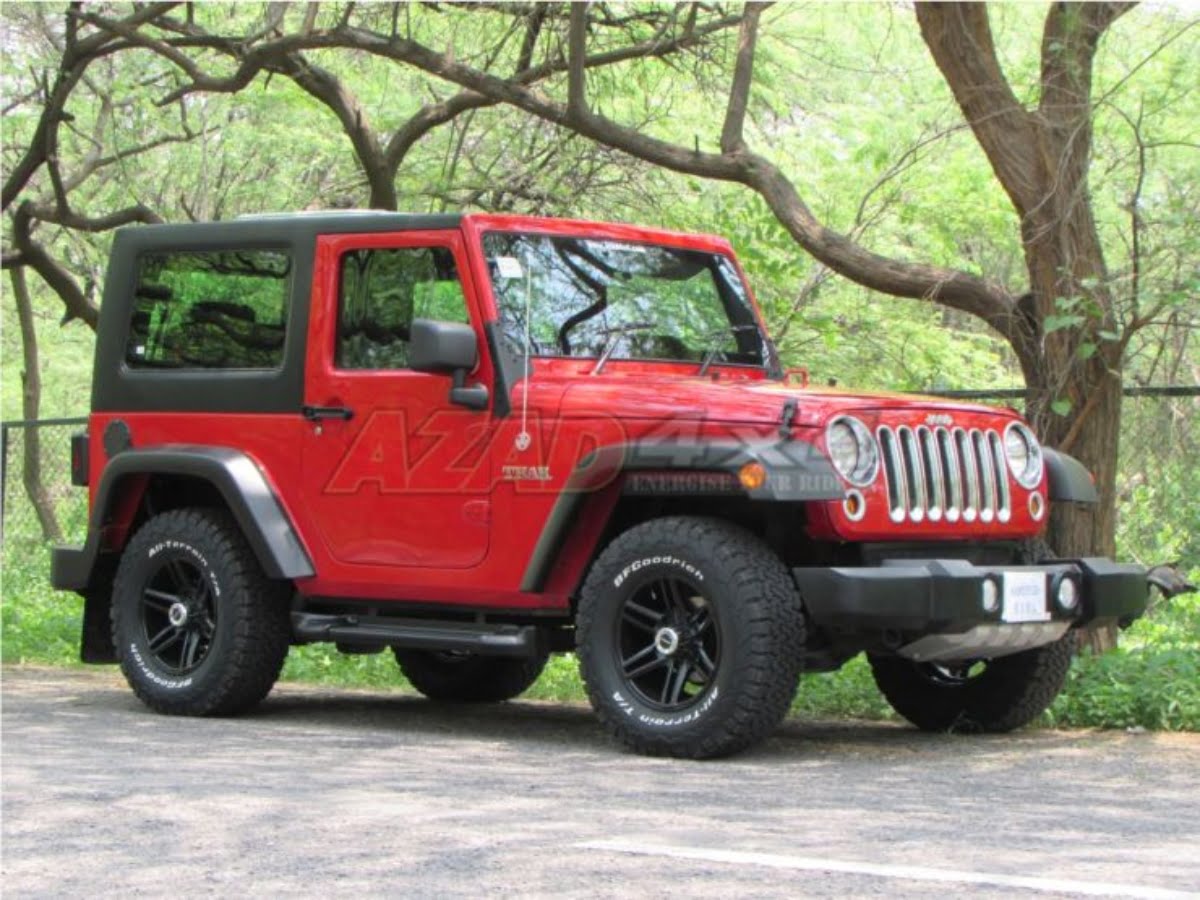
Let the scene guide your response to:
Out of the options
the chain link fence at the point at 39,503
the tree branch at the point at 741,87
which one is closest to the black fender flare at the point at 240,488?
the tree branch at the point at 741,87

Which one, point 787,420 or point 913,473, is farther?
point 913,473

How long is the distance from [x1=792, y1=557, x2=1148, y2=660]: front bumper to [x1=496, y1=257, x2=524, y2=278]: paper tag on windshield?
209cm

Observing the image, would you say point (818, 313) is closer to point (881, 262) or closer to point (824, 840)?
point (881, 262)

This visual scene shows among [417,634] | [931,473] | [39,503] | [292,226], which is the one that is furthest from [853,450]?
[39,503]

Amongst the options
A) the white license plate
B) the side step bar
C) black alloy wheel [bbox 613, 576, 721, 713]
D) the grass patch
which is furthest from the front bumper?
the side step bar

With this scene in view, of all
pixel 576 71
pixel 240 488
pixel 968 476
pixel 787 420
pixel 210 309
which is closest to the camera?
pixel 787 420

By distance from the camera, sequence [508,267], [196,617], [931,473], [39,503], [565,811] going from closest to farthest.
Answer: [565,811] < [931,473] < [508,267] < [196,617] < [39,503]

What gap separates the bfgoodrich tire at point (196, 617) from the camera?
34.0 feet

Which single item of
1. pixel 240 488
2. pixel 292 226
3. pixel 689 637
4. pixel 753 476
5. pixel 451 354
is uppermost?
pixel 292 226

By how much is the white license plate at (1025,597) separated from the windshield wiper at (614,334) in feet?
6.91

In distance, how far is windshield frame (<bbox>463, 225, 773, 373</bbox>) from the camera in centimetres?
981

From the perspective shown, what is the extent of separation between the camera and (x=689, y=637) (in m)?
8.93

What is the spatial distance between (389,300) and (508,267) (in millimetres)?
619

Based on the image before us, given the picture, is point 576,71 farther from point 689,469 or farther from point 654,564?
point 654,564
